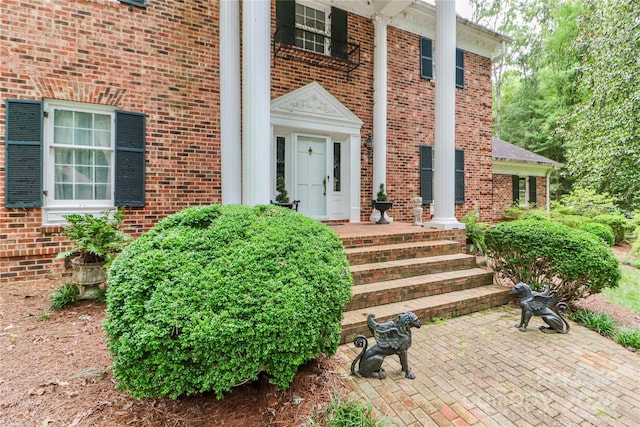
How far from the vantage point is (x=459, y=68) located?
876cm

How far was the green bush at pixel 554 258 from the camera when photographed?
370cm

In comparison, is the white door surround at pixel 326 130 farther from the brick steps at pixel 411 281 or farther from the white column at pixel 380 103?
the brick steps at pixel 411 281

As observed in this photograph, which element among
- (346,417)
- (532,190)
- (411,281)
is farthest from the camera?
(532,190)

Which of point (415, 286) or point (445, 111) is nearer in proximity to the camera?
point (415, 286)

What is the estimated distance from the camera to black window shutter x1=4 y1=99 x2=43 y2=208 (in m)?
4.32

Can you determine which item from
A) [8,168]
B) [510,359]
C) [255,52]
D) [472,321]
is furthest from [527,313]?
[8,168]

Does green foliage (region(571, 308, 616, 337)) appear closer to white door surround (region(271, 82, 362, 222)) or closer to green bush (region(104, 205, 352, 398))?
green bush (region(104, 205, 352, 398))

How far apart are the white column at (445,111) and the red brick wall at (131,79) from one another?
4.46 metres

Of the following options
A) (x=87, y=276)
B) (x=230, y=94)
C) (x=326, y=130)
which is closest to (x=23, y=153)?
(x=87, y=276)

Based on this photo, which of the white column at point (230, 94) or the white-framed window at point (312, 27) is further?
the white-framed window at point (312, 27)

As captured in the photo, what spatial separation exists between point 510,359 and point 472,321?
849 mm

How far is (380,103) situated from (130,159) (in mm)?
5636

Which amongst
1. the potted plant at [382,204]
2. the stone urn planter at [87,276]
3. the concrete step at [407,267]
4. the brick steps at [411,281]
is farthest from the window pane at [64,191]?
the potted plant at [382,204]

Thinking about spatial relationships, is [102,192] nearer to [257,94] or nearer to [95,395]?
[257,94]
